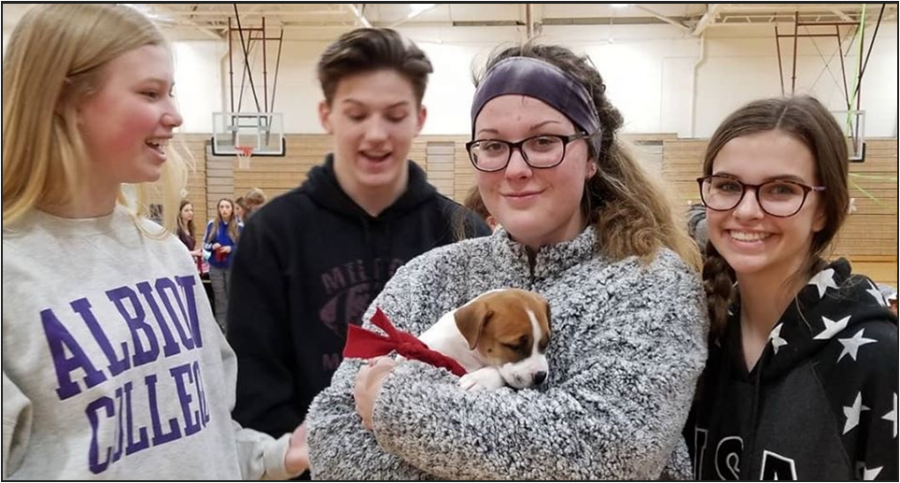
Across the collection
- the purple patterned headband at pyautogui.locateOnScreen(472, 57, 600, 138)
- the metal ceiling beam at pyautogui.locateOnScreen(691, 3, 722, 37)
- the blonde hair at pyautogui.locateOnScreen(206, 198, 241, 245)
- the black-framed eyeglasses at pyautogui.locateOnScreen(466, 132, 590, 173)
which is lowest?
the blonde hair at pyautogui.locateOnScreen(206, 198, 241, 245)

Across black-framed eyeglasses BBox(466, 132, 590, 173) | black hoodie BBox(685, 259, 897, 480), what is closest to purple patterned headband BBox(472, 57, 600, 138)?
black-framed eyeglasses BBox(466, 132, 590, 173)

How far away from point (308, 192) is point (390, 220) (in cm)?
21

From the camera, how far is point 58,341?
1038mm

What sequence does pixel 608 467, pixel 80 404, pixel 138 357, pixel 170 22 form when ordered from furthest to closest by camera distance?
pixel 170 22
pixel 138 357
pixel 80 404
pixel 608 467

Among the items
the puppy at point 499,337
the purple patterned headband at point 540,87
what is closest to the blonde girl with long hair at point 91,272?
the puppy at point 499,337

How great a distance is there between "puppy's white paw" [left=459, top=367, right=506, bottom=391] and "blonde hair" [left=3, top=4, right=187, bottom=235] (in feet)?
2.60

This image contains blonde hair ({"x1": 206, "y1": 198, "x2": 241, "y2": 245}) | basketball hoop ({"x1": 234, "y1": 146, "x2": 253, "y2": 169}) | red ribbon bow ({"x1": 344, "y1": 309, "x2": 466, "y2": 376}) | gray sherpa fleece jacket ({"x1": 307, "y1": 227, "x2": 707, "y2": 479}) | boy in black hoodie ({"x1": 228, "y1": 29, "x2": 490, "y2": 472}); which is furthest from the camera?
basketball hoop ({"x1": 234, "y1": 146, "x2": 253, "y2": 169})

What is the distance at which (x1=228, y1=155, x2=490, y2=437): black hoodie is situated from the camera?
1.46 m

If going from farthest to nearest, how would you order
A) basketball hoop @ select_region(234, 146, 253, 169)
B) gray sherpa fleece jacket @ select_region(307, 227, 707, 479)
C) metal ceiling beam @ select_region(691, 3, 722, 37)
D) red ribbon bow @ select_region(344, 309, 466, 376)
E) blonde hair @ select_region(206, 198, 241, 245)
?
metal ceiling beam @ select_region(691, 3, 722, 37) < basketball hoop @ select_region(234, 146, 253, 169) < blonde hair @ select_region(206, 198, 241, 245) < red ribbon bow @ select_region(344, 309, 466, 376) < gray sherpa fleece jacket @ select_region(307, 227, 707, 479)

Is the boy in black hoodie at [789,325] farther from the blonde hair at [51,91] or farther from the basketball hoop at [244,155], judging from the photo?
the basketball hoop at [244,155]

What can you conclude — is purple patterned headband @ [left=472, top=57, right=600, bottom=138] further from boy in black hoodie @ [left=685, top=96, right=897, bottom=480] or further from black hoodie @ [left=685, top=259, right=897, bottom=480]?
black hoodie @ [left=685, top=259, right=897, bottom=480]

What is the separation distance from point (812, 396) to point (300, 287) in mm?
1071

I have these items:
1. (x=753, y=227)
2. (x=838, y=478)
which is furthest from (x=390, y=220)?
(x=838, y=478)

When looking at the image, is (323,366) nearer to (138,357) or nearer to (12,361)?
(138,357)
